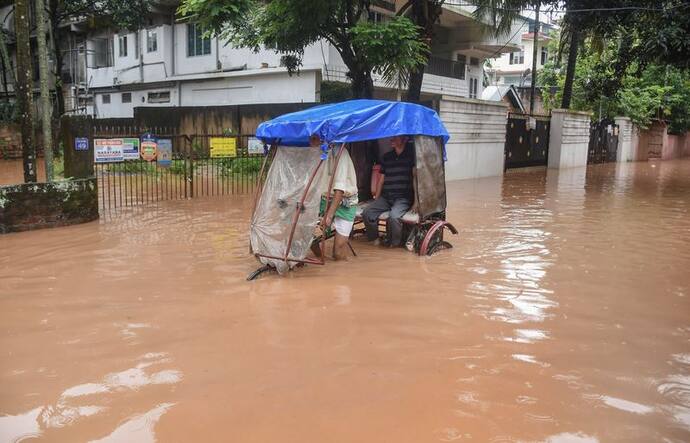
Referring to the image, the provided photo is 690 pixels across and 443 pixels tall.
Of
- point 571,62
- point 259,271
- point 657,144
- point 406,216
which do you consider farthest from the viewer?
point 657,144

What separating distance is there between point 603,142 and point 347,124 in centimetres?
2486

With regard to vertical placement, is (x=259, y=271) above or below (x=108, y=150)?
below

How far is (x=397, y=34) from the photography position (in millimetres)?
11680

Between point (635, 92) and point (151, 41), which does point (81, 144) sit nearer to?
point (151, 41)

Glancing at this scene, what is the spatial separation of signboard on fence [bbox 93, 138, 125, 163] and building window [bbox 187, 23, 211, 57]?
523 inches

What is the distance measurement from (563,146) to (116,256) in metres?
20.2

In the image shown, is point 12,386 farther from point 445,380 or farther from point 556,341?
point 556,341

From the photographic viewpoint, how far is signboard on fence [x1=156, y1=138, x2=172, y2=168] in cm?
1262

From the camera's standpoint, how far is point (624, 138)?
1169 inches

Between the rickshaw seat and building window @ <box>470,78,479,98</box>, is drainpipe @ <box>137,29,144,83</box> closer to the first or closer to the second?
building window @ <box>470,78,479,98</box>

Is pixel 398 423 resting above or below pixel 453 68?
below

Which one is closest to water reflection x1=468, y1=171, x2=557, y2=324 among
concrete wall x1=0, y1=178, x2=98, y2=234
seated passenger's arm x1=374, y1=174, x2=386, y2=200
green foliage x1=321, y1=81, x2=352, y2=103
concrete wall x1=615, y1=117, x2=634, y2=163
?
seated passenger's arm x1=374, y1=174, x2=386, y2=200

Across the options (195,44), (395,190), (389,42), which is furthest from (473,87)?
(395,190)

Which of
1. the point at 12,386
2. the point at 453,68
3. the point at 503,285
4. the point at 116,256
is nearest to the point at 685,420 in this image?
the point at 503,285
